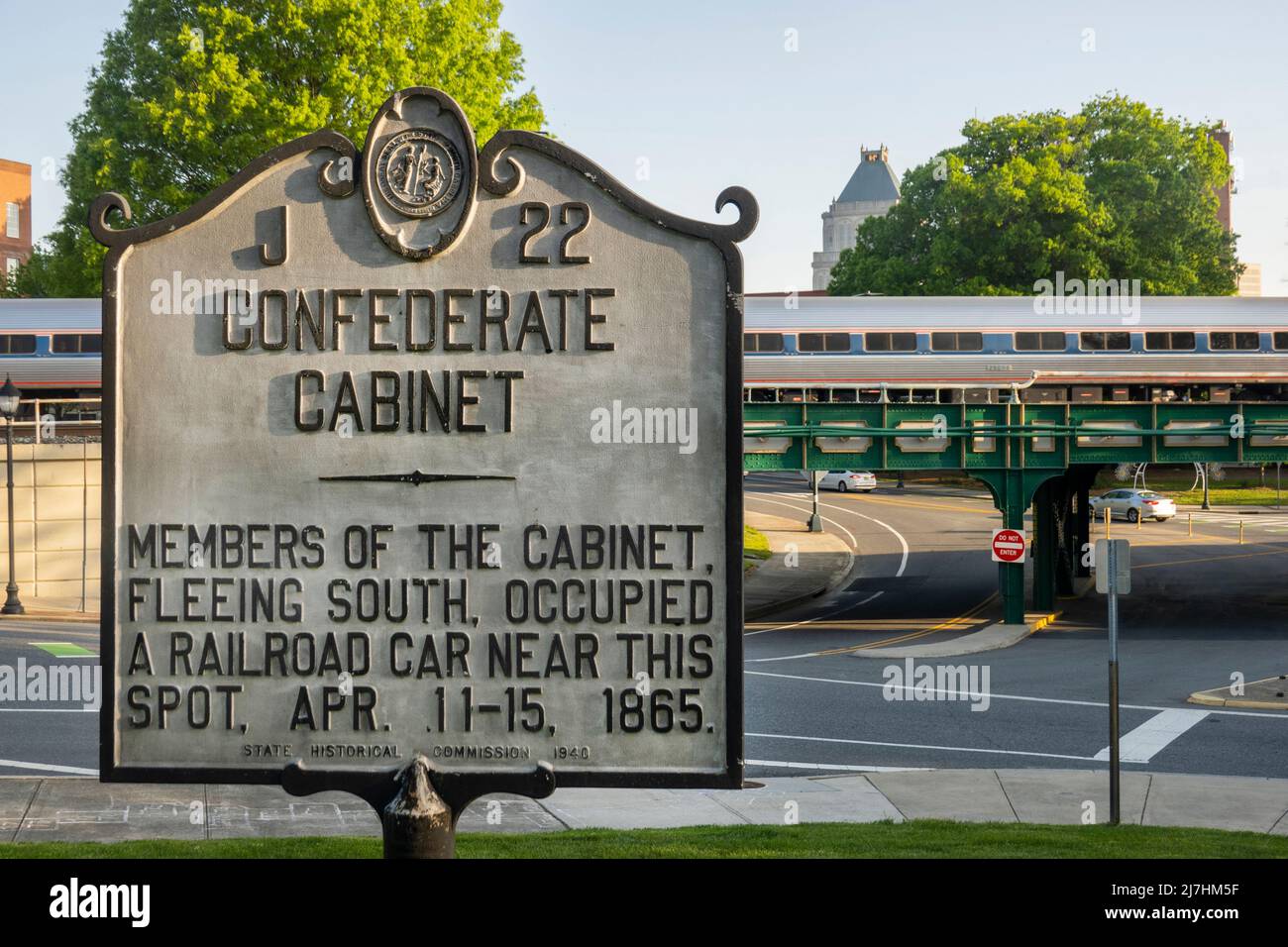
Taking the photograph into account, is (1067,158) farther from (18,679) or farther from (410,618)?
(410,618)

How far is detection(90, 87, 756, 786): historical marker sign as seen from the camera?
586cm

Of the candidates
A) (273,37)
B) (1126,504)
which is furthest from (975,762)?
(1126,504)

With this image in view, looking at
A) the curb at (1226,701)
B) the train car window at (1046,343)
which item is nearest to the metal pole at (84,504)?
the curb at (1226,701)

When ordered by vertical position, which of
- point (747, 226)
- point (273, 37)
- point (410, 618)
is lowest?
point (410, 618)

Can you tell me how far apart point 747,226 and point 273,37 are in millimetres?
36128

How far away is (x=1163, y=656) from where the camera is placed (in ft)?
96.7

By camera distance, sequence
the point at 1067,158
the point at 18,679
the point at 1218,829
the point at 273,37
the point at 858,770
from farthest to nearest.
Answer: the point at 1067,158 → the point at 273,37 → the point at 18,679 → the point at 858,770 → the point at 1218,829

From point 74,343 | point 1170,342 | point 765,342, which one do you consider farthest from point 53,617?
point 1170,342

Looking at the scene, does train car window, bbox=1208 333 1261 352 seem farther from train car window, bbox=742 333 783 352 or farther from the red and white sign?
the red and white sign

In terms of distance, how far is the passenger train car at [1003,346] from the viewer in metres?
42.3

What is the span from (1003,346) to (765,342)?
7270 millimetres

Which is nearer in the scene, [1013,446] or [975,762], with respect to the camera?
[975,762]

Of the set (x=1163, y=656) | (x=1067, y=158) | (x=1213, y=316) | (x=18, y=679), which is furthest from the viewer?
(x=1067, y=158)

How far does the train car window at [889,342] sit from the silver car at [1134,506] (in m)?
21.8
